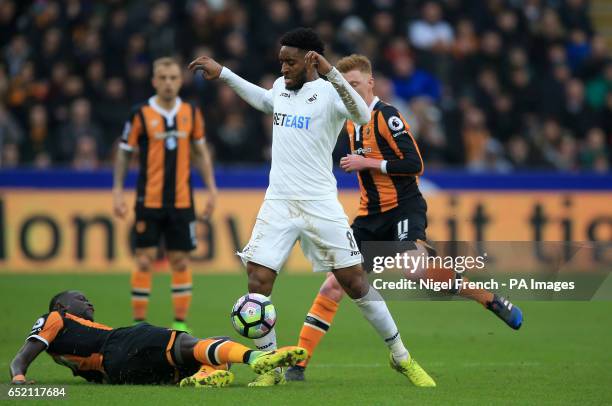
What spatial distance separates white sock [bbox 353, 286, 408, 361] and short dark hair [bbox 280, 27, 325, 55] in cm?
175

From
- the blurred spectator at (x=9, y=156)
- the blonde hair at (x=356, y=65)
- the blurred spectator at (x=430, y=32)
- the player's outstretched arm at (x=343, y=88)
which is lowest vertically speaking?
the blurred spectator at (x=9, y=156)

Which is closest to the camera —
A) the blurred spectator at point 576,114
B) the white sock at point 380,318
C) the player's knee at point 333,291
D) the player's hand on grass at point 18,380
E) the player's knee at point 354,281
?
the player's hand on grass at point 18,380

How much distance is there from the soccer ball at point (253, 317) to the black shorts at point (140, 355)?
1.69 ft

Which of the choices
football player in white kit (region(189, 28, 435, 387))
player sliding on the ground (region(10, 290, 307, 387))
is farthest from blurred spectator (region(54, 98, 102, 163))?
football player in white kit (region(189, 28, 435, 387))

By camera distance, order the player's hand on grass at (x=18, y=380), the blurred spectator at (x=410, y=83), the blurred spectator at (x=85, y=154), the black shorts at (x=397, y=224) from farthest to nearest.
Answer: the blurred spectator at (x=410, y=83) < the blurred spectator at (x=85, y=154) < the black shorts at (x=397, y=224) < the player's hand on grass at (x=18, y=380)

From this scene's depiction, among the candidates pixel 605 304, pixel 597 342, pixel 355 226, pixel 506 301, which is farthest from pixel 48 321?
pixel 605 304

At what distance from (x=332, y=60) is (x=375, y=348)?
30.8ft

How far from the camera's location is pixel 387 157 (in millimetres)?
9031

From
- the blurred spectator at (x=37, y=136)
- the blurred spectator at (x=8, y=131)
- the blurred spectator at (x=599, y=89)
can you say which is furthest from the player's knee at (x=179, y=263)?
the blurred spectator at (x=599, y=89)

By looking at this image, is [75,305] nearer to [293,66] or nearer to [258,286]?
[258,286]

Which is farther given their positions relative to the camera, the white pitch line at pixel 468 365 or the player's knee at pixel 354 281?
the white pitch line at pixel 468 365

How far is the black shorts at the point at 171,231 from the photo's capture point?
11633 millimetres

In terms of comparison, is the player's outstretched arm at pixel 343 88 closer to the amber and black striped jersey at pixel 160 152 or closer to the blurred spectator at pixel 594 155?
the amber and black striped jersey at pixel 160 152

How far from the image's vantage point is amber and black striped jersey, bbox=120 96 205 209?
38.3 feet
